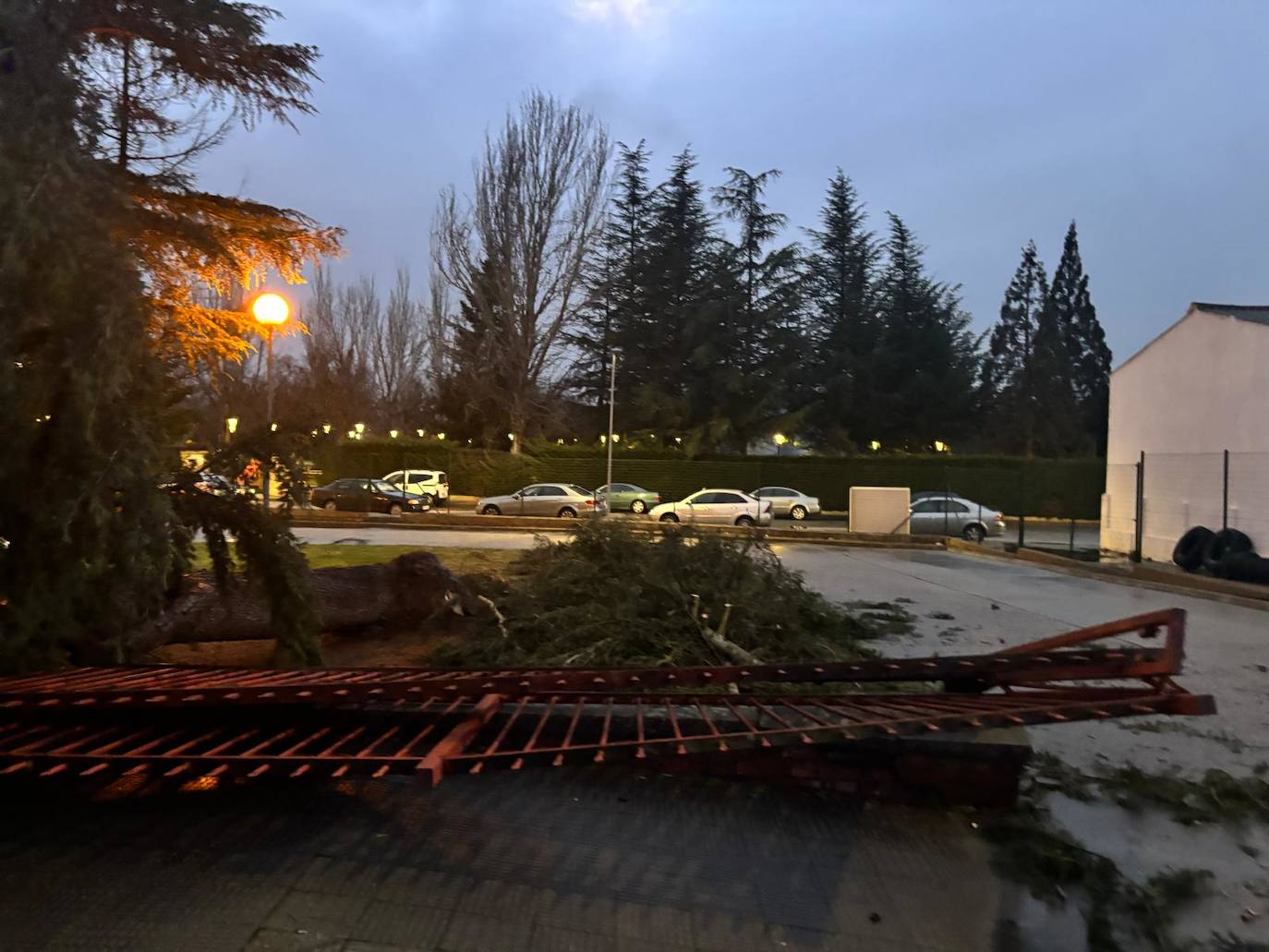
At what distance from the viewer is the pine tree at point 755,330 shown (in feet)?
135

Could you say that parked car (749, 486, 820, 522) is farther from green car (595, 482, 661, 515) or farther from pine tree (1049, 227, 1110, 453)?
pine tree (1049, 227, 1110, 453)

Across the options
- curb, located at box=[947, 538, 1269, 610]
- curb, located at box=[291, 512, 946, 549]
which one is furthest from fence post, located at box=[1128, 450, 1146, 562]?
curb, located at box=[291, 512, 946, 549]

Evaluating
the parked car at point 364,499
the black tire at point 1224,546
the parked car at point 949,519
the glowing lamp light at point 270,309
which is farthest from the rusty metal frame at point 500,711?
the parked car at point 364,499

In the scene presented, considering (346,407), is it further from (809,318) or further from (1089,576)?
(1089,576)

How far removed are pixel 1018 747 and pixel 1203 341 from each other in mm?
16466

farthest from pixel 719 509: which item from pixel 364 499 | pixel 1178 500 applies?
pixel 1178 500

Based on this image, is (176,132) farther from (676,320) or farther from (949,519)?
(676,320)

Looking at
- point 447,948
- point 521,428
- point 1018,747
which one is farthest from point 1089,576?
point 521,428

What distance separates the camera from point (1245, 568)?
12.7 m

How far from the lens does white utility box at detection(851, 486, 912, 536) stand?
77.6ft

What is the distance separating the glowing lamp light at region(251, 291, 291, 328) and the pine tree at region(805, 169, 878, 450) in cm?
3549

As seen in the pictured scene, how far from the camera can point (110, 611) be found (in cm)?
497

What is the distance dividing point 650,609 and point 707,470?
105ft

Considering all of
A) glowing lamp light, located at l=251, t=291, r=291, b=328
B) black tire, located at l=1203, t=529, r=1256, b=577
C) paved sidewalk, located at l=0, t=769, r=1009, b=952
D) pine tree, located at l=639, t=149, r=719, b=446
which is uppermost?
pine tree, located at l=639, t=149, r=719, b=446
